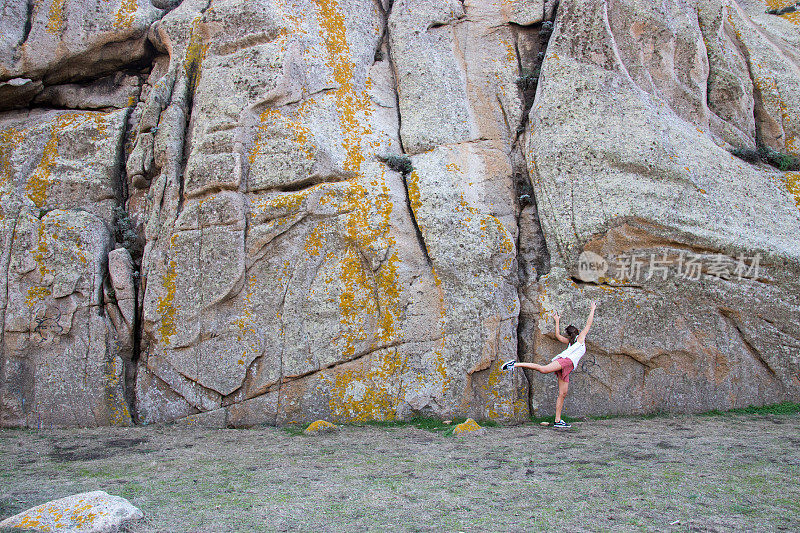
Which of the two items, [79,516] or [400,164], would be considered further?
[400,164]

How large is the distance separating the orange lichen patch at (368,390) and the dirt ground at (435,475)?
46 cm

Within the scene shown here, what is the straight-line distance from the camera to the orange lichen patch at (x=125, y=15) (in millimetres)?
11406

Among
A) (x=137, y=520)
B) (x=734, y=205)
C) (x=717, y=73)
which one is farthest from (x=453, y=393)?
(x=717, y=73)

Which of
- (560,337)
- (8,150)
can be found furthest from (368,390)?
(8,150)

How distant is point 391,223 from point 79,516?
6268 mm

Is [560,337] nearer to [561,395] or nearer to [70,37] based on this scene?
[561,395]

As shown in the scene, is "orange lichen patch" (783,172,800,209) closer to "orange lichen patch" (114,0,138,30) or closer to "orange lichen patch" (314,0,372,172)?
"orange lichen patch" (314,0,372,172)

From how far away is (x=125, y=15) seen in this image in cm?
1150

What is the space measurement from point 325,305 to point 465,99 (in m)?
4.91

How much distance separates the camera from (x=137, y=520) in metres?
4.45

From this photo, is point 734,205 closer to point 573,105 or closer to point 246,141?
point 573,105

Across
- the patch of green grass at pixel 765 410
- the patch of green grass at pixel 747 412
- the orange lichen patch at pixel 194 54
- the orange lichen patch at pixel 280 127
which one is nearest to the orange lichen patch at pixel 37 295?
the orange lichen patch at pixel 280 127

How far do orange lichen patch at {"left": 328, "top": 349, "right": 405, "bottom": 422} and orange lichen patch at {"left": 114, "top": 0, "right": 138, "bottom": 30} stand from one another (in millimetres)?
8615

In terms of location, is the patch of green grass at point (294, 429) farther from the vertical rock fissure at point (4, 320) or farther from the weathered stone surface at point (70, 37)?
the weathered stone surface at point (70, 37)
